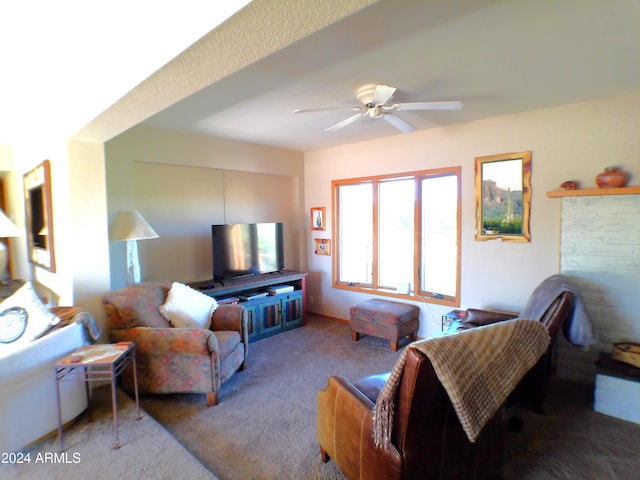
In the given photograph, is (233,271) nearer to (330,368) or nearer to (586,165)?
(330,368)

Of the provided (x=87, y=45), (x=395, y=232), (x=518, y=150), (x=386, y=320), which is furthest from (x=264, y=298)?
(x=518, y=150)

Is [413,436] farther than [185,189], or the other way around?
[185,189]

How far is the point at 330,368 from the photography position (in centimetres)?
326

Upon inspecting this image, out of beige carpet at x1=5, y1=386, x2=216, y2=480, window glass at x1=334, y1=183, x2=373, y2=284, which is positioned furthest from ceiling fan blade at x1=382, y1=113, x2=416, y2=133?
beige carpet at x1=5, y1=386, x2=216, y2=480

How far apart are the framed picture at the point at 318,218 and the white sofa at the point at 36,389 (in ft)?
10.4

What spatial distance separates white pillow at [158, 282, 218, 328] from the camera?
2859 millimetres

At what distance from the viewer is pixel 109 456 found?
76.2 inches

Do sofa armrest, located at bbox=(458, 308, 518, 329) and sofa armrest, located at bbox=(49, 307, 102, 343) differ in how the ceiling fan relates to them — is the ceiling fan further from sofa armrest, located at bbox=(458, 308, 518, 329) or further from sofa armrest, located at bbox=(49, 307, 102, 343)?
sofa armrest, located at bbox=(49, 307, 102, 343)

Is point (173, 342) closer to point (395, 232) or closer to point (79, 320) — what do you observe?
point (79, 320)

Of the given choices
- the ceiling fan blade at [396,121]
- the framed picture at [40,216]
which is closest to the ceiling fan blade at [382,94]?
the ceiling fan blade at [396,121]

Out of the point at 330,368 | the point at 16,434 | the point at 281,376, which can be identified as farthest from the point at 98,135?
the point at 330,368

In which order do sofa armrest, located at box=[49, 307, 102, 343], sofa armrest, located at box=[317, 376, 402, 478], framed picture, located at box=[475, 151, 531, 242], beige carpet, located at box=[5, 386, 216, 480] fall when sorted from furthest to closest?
framed picture, located at box=[475, 151, 531, 242] < sofa armrest, located at box=[49, 307, 102, 343] < beige carpet, located at box=[5, 386, 216, 480] < sofa armrest, located at box=[317, 376, 402, 478]

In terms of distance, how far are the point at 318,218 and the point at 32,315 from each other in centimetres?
341

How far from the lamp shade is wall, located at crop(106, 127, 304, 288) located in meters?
0.26
